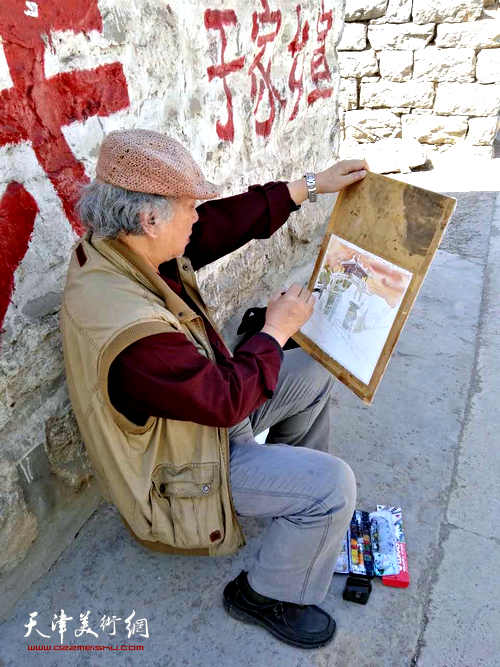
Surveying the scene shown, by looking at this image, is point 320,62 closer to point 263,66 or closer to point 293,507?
point 263,66

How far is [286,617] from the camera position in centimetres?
183

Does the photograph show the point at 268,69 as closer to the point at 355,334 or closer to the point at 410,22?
the point at 355,334

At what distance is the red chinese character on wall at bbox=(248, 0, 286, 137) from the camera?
3.05 metres

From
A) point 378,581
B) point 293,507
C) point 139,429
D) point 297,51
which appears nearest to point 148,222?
point 139,429

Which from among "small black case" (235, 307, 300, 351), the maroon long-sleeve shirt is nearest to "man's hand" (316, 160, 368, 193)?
"small black case" (235, 307, 300, 351)

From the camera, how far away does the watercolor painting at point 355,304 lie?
1866 mm

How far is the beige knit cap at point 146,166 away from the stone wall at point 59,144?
1.05ft

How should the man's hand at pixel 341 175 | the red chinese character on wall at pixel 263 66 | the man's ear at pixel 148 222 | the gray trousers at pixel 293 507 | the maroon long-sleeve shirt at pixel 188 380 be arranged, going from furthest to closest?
the red chinese character on wall at pixel 263 66 < the man's hand at pixel 341 175 < the gray trousers at pixel 293 507 < the man's ear at pixel 148 222 < the maroon long-sleeve shirt at pixel 188 380

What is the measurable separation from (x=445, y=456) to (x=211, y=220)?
1372 mm

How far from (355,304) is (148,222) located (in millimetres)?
752

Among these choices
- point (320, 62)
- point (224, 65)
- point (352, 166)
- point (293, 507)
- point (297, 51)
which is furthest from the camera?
point (320, 62)

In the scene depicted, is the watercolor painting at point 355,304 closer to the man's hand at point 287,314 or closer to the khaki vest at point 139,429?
the man's hand at point 287,314

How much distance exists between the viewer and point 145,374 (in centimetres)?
146

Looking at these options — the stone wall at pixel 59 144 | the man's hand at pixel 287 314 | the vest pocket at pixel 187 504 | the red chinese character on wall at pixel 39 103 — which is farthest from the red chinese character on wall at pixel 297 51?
the vest pocket at pixel 187 504
